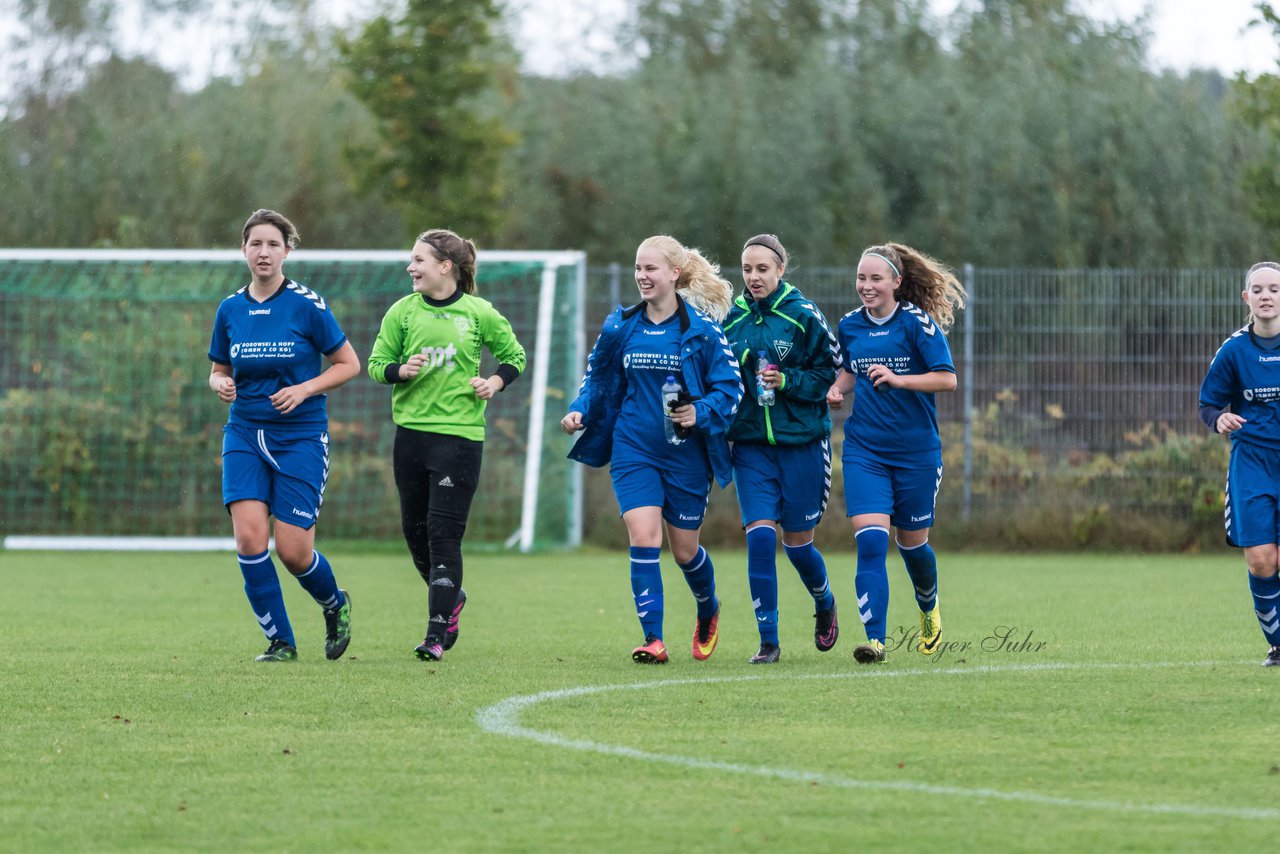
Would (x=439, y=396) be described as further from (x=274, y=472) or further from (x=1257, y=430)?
(x=1257, y=430)

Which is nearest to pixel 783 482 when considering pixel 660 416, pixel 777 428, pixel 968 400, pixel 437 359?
pixel 777 428

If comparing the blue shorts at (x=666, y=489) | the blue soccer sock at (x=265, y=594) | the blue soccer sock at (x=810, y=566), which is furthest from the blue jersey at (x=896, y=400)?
the blue soccer sock at (x=265, y=594)

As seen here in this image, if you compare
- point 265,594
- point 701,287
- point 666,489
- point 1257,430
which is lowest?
point 265,594

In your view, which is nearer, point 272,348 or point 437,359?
point 272,348

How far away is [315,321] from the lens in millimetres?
8531

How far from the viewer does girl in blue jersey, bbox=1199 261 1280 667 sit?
8195mm

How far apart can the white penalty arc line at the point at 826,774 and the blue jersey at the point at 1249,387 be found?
3.41 ft

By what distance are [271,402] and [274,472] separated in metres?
0.33

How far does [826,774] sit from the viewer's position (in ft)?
18.1

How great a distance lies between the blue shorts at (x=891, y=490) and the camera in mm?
8594

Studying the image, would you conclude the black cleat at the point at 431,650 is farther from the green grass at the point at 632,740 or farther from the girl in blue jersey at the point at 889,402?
the girl in blue jersey at the point at 889,402

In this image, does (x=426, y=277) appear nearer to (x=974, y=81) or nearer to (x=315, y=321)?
(x=315, y=321)

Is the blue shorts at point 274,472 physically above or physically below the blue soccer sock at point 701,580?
above

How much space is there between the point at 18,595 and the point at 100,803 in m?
7.98
